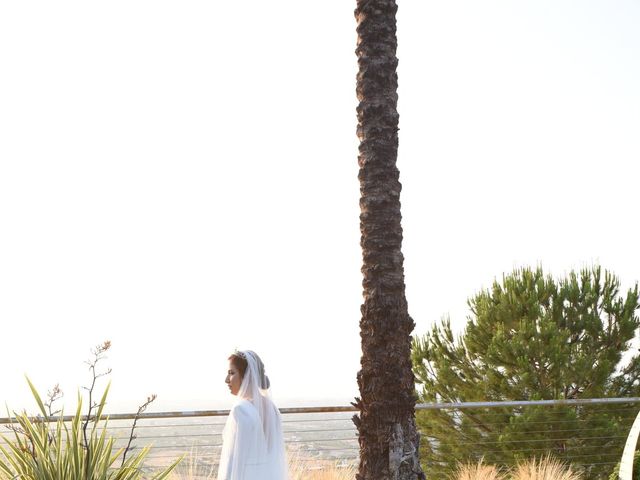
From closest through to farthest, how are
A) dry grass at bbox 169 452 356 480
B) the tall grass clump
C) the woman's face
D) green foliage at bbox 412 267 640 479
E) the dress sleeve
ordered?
the dress sleeve → the woman's face → the tall grass clump → dry grass at bbox 169 452 356 480 → green foliage at bbox 412 267 640 479

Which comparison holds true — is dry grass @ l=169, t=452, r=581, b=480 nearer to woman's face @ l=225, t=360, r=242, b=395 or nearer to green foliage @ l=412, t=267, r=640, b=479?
woman's face @ l=225, t=360, r=242, b=395

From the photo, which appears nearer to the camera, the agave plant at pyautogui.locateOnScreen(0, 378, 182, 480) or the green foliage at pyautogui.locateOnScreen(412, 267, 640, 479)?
the agave plant at pyautogui.locateOnScreen(0, 378, 182, 480)

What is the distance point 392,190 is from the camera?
6168 mm

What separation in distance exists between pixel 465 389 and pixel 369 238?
36.0ft

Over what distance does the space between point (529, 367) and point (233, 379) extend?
1100cm

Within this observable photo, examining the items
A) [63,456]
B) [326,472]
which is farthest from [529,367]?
[63,456]

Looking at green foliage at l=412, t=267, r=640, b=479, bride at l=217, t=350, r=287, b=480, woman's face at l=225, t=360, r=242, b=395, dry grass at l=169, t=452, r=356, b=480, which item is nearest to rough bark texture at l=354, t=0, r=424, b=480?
bride at l=217, t=350, r=287, b=480

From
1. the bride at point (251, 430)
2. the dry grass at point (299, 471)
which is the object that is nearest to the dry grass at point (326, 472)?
the dry grass at point (299, 471)

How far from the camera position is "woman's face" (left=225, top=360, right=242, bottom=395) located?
5.30m

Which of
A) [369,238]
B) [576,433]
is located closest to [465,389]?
[576,433]

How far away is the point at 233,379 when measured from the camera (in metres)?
5.31

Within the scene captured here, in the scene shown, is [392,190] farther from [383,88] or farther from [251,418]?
[251,418]

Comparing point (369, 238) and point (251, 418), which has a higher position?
point (369, 238)

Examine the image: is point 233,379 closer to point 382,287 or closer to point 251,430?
point 251,430
